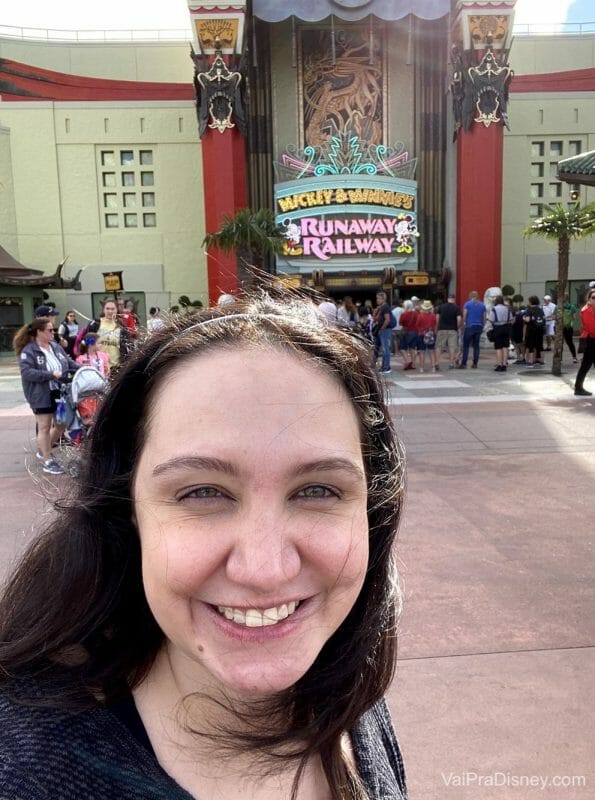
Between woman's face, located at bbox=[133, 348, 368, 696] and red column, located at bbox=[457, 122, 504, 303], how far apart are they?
2128cm

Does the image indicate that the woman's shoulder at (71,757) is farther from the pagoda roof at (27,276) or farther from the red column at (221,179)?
the pagoda roof at (27,276)

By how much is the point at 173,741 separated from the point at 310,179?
22.9 m

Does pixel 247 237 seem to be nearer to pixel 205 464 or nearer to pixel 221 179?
pixel 221 179

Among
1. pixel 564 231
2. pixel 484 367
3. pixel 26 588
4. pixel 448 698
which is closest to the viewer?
pixel 26 588

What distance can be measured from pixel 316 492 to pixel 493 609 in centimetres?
269

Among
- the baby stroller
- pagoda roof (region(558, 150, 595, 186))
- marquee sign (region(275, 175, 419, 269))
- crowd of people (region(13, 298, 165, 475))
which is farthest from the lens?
marquee sign (region(275, 175, 419, 269))

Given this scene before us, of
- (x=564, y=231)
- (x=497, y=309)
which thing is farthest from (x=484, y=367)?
(x=564, y=231)

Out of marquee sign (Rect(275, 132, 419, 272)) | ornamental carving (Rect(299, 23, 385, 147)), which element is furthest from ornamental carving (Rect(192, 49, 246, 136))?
ornamental carving (Rect(299, 23, 385, 147))

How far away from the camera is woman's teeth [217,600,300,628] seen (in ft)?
2.99

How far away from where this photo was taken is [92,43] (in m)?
22.9

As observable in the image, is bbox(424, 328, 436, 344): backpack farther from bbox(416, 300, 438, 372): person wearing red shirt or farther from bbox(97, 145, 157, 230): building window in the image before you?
bbox(97, 145, 157, 230): building window

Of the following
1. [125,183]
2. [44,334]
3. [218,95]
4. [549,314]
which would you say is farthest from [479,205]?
[44,334]

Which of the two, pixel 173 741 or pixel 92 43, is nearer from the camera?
pixel 173 741

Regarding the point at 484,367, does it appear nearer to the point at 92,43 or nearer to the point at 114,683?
the point at 114,683
